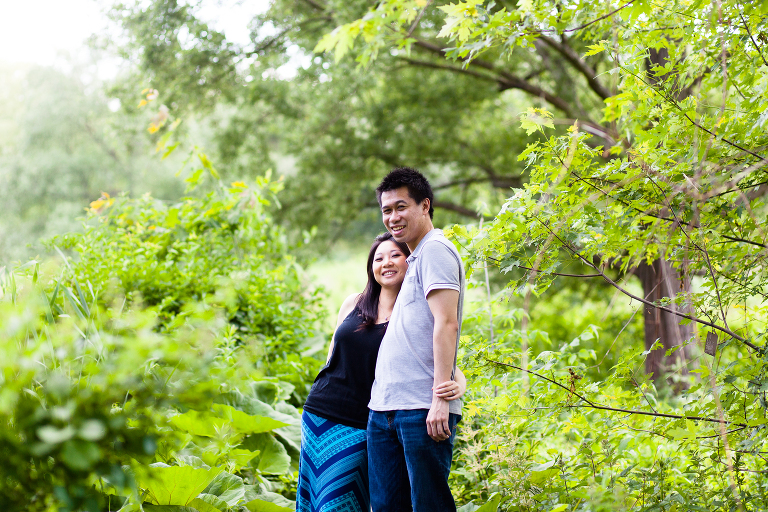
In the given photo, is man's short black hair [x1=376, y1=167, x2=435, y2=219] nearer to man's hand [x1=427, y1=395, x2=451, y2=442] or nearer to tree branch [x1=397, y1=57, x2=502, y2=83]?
man's hand [x1=427, y1=395, x2=451, y2=442]

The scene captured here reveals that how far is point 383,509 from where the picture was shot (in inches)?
85.4

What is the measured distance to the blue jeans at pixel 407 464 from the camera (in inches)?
79.6

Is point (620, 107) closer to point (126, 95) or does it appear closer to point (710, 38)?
point (710, 38)

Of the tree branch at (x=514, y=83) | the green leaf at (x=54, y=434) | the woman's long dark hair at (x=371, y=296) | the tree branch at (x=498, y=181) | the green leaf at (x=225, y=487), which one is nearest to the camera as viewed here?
the green leaf at (x=54, y=434)

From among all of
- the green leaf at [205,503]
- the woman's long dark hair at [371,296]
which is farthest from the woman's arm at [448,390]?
the green leaf at [205,503]

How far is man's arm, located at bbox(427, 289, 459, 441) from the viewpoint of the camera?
1988 millimetres

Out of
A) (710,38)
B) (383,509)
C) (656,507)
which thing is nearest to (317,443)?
(383,509)

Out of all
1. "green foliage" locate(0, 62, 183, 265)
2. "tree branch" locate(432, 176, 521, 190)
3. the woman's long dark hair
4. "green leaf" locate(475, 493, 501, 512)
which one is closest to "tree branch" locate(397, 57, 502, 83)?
"tree branch" locate(432, 176, 521, 190)

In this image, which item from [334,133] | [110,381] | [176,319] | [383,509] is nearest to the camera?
[110,381]

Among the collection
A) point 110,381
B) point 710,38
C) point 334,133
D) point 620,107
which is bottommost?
point 110,381

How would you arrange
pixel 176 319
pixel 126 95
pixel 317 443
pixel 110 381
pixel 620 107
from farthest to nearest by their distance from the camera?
1. pixel 126 95
2. pixel 176 319
3. pixel 620 107
4. pixel 317 443
5. pixel 110 381

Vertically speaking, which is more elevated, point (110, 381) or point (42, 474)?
point (110, 381)

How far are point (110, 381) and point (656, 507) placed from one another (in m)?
1.88

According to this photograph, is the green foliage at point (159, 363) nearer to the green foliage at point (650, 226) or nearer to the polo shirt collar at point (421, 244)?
the polo shirt collar at point (421, 244)
